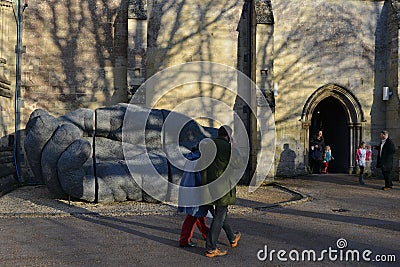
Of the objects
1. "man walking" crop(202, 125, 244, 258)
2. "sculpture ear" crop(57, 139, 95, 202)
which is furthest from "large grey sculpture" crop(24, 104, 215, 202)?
"man walking" crop(202, 125, 244, 258)

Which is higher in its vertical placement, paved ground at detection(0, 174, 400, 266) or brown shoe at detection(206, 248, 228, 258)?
brown shoe at detection(206, 248, 228, 258)

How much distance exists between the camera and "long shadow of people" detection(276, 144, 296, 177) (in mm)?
14102

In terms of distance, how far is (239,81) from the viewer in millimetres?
13711

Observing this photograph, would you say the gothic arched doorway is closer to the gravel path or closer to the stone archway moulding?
the stone archway moulding

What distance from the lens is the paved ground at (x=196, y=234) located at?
15.9 feet

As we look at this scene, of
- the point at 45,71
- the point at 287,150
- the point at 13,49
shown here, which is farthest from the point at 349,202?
the point at 13,49

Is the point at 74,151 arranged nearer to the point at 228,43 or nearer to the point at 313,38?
the point at 228,43

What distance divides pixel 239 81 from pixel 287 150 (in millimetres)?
3145

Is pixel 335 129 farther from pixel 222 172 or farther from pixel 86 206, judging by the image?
pixel 222 172

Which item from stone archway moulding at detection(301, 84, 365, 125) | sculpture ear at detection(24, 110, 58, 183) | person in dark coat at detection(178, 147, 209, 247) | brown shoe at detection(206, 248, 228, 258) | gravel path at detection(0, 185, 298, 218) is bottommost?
gravel path at detection(0, 185, 298, 218)

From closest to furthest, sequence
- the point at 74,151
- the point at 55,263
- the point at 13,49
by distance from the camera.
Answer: the point at 55,263
the point at 74,151
the point at 13,49

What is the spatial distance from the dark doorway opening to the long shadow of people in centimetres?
253

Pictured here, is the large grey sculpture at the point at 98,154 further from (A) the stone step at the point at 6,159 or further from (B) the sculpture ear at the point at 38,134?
(A) the stone step at the point at 6,159

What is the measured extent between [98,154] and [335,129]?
11.9m
